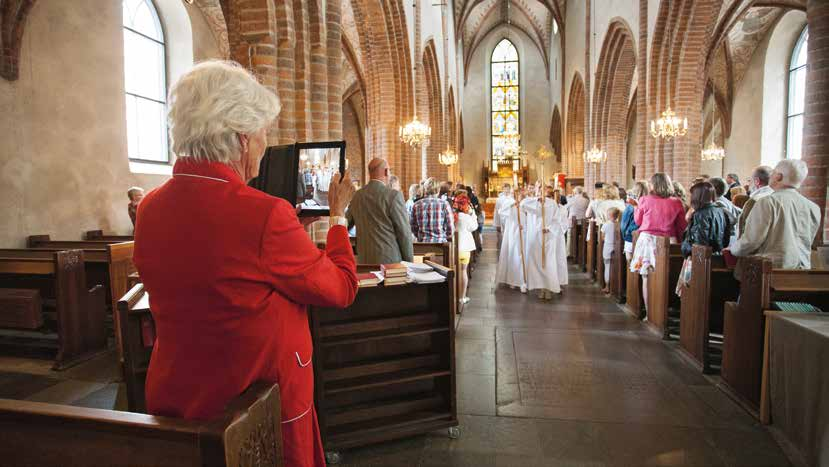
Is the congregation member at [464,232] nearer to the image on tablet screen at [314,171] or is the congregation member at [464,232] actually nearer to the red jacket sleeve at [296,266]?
the image on tablet screen at [314,171]

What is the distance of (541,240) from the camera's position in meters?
7.78

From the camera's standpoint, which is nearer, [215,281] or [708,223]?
[215,281]

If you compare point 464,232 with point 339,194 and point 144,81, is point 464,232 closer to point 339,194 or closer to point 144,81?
point 339,194

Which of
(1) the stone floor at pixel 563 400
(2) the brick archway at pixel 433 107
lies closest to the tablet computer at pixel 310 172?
(1) the stone floor at pixel 563 400

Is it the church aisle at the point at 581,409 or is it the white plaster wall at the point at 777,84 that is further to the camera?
the white plaster wall at the point at 777,84

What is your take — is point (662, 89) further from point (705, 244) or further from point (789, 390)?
point (789, 390)

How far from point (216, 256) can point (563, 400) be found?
3.30 m

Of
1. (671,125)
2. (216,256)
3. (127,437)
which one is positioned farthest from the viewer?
(671,125)

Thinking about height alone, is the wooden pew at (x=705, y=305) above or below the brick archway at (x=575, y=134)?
below

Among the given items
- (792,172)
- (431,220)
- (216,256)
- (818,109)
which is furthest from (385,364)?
(818,109)

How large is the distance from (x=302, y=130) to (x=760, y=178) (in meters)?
4.83

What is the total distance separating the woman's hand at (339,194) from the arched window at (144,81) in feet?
29.6

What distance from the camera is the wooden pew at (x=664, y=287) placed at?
5.35 m

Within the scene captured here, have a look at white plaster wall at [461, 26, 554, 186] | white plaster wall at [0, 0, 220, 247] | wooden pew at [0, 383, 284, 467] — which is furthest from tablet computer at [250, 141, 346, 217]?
white plaster wall at [461, 26, 554, 186]
